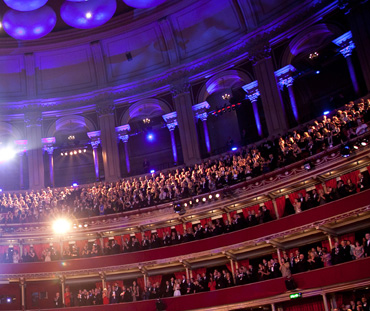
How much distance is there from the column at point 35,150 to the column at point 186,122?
338 inches

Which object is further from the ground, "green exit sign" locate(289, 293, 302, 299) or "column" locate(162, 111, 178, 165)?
"column" locate(162, 111, 178, 165)

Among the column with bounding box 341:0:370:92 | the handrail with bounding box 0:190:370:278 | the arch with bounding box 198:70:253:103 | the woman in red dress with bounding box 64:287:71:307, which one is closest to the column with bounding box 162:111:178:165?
the arch with bounding box 198:70:253:103

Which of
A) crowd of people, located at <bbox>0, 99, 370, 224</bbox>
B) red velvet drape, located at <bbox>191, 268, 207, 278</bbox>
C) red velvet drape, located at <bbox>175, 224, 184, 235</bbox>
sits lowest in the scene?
red velvet drape, located at <bbox>191, 268, 207, 278</bbox>

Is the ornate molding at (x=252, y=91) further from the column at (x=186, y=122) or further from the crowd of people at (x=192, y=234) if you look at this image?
the crowd of people at (x=192, y=234)

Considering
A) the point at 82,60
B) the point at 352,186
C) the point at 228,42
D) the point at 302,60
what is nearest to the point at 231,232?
the point at 352,186

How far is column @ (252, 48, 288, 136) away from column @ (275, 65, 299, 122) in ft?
1.01

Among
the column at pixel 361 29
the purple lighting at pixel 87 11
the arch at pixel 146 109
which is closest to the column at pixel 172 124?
the arch at pixel 146 109

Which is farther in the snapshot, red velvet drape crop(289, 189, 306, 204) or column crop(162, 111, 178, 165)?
column crop(162, 111, 178, 165)

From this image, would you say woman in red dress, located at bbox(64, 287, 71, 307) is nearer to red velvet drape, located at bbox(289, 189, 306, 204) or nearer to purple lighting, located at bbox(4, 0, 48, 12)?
red velvet drape, located at bbox(289, 189, 306, 204)

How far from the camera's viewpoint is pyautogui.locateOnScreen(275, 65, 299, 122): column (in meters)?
23.3

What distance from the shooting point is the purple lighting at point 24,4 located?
2048 centimetres

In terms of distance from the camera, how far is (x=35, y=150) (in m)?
28.1

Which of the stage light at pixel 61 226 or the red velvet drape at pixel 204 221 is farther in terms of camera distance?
the stage light at pixel 61 226

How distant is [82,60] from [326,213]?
61.2ft
